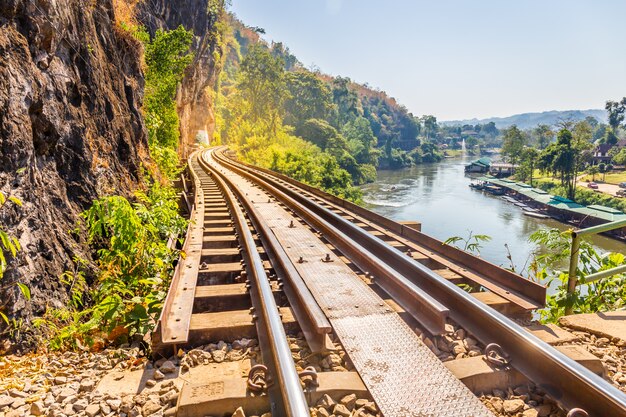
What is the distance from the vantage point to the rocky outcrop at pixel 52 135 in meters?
3.50

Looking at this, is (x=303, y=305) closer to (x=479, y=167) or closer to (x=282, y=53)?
(x=479, y=167)

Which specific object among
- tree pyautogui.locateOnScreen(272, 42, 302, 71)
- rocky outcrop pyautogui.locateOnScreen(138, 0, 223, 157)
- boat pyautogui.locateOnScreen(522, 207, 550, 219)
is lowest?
boat pyautogui.locateOnScreen(522, 207, 550, 219)

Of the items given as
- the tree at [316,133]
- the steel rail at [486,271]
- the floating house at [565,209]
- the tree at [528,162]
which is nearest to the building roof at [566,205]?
the floating house at [565,209]

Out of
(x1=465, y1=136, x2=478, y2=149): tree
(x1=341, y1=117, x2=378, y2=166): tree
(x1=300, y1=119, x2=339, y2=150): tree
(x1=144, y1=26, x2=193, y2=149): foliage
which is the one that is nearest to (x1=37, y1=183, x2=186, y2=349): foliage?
(x1=144, y1=26, x2=193, y2=149): foliage

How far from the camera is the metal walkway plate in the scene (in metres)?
2.21

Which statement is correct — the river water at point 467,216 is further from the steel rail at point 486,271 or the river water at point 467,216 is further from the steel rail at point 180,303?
the steel rail at point 180,303

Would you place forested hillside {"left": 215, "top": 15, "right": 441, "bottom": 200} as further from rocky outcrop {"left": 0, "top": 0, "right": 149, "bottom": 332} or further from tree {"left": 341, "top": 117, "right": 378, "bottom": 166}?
rocky outcrop {"left": 0, "top": 0, "right": 149, "bottom": 332}

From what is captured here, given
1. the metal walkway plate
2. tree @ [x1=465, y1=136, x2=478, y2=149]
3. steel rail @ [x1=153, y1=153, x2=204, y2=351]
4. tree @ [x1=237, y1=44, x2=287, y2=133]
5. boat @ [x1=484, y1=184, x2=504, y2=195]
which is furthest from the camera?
tree @ [x1=465, y1=136, x2=478, y2=149]

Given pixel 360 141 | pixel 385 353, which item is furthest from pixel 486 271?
pixel 360 141

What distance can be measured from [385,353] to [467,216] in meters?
44.3

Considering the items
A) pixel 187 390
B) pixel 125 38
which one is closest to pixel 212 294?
pixel 187 390

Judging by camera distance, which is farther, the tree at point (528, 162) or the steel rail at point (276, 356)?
the tree at point (528, 162)

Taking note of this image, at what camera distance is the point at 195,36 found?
2789cm

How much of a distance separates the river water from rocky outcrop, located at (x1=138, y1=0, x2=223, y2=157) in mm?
22683
